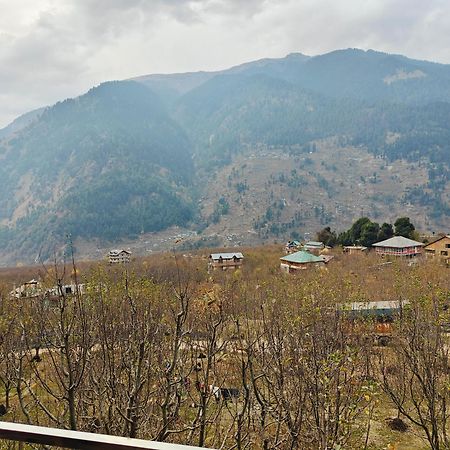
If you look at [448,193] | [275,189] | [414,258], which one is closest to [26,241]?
[275,189]

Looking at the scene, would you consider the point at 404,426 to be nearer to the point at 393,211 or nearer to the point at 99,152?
the point at 393,211

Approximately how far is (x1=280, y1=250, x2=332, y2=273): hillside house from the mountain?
5541 cm

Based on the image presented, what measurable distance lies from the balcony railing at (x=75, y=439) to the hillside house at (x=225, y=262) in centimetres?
3597

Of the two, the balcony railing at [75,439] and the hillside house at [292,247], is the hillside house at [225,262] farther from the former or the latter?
the balcony railing at [75,439]

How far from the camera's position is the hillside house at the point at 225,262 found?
125 feet

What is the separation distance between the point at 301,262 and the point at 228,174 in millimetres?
110043

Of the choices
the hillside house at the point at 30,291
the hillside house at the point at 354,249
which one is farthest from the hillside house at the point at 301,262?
the hillside house at the point at 30,291

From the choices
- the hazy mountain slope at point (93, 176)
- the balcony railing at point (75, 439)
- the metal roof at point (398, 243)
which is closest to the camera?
the balcony railing at point (75, 439)

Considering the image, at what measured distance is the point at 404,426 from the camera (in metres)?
12.9

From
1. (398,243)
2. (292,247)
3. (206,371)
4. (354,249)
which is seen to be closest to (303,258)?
(354,249)

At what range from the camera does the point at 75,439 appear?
1.40 m

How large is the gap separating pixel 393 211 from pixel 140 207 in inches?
2593

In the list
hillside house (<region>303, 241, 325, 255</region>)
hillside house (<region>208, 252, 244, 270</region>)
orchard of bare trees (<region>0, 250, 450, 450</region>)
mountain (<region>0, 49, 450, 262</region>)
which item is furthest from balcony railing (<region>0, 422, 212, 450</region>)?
mountain (<region>0, 49, 450, 262</region>)

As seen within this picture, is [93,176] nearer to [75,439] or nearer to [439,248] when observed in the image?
[439,248]
